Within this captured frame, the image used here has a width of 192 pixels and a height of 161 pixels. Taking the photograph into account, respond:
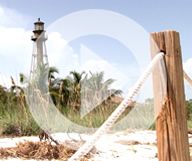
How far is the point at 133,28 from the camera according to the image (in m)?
2.05

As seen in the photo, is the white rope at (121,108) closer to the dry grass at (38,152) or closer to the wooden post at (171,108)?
the wooden post at (171,108)

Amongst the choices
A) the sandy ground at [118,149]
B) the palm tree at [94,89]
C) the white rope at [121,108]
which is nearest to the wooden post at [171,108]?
the white rope at [121,108]

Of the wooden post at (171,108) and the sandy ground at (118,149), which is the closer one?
the wooden post at (171,108)

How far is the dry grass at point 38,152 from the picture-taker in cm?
311

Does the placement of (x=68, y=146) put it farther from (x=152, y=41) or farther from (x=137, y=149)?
(x=152, y=41)

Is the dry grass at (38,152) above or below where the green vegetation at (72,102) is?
below

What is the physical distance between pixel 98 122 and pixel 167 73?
2.87 metres

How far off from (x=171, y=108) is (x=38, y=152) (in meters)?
1.88

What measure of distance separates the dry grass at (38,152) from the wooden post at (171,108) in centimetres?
144

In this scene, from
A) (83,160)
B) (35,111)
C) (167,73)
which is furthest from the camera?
(35,111)

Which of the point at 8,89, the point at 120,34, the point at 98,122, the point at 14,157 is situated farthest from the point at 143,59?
the point at 8,89

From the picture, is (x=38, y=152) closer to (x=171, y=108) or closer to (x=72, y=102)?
(x=72, y=102)

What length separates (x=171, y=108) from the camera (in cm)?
180

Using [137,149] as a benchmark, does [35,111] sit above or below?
above
